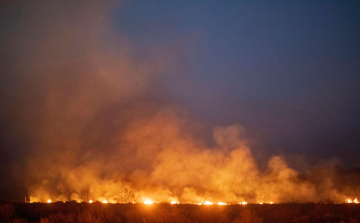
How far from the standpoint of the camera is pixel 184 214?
480 inches

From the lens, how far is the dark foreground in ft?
36.4

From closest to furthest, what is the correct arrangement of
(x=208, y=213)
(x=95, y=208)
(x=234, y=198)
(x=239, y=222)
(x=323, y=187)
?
1. (x=239, y=222)
2. (x=208, y=213)
3. (x=95, y=208)
4. (x=234, y=198)
5. (x=323, y=187)

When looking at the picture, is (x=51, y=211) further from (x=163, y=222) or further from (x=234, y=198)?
(x=234, y=198)

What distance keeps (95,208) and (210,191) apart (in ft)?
36.3

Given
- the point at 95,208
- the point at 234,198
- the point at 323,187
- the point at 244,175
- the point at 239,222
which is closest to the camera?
the point at 239,222

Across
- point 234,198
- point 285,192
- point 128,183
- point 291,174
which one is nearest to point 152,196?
point 128,183

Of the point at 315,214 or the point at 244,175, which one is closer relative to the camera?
the point at 315,214

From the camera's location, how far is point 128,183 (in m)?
25.7

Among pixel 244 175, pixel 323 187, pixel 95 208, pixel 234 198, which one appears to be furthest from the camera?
pixel 323 187

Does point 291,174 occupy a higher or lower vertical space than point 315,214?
higher

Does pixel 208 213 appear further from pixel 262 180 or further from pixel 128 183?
pixel 128 183

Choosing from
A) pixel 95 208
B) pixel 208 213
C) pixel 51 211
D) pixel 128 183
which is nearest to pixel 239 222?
pixel 208 213

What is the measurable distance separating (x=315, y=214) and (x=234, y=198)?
9015mm

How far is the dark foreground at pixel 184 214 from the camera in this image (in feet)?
36.4
